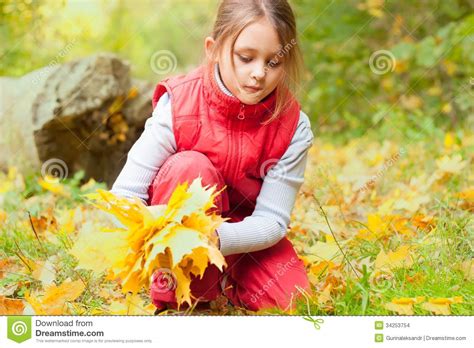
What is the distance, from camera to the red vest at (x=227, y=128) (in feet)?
5.31

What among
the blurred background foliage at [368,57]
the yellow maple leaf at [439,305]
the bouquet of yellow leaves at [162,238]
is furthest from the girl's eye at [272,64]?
the blurred background foliage at [368,57]

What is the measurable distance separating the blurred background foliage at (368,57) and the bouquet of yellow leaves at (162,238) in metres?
2.07

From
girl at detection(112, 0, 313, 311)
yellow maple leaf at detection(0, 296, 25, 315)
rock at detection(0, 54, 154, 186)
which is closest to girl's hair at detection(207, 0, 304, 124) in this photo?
girl at detection(112, 0, 313, 311)

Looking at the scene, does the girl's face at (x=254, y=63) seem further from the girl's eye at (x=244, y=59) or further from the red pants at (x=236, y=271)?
the red pants at (x=236, y=271)

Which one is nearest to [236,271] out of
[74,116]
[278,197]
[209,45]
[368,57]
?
[278,197]

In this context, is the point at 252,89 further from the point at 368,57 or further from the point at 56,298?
the point at 368,57

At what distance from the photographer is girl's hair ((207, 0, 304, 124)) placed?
153 cm

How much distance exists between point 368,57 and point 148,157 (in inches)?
109

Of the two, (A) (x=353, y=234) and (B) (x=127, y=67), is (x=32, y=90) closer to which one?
(B) (x=127, y=67)

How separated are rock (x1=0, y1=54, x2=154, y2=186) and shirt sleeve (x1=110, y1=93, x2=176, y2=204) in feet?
4.07
